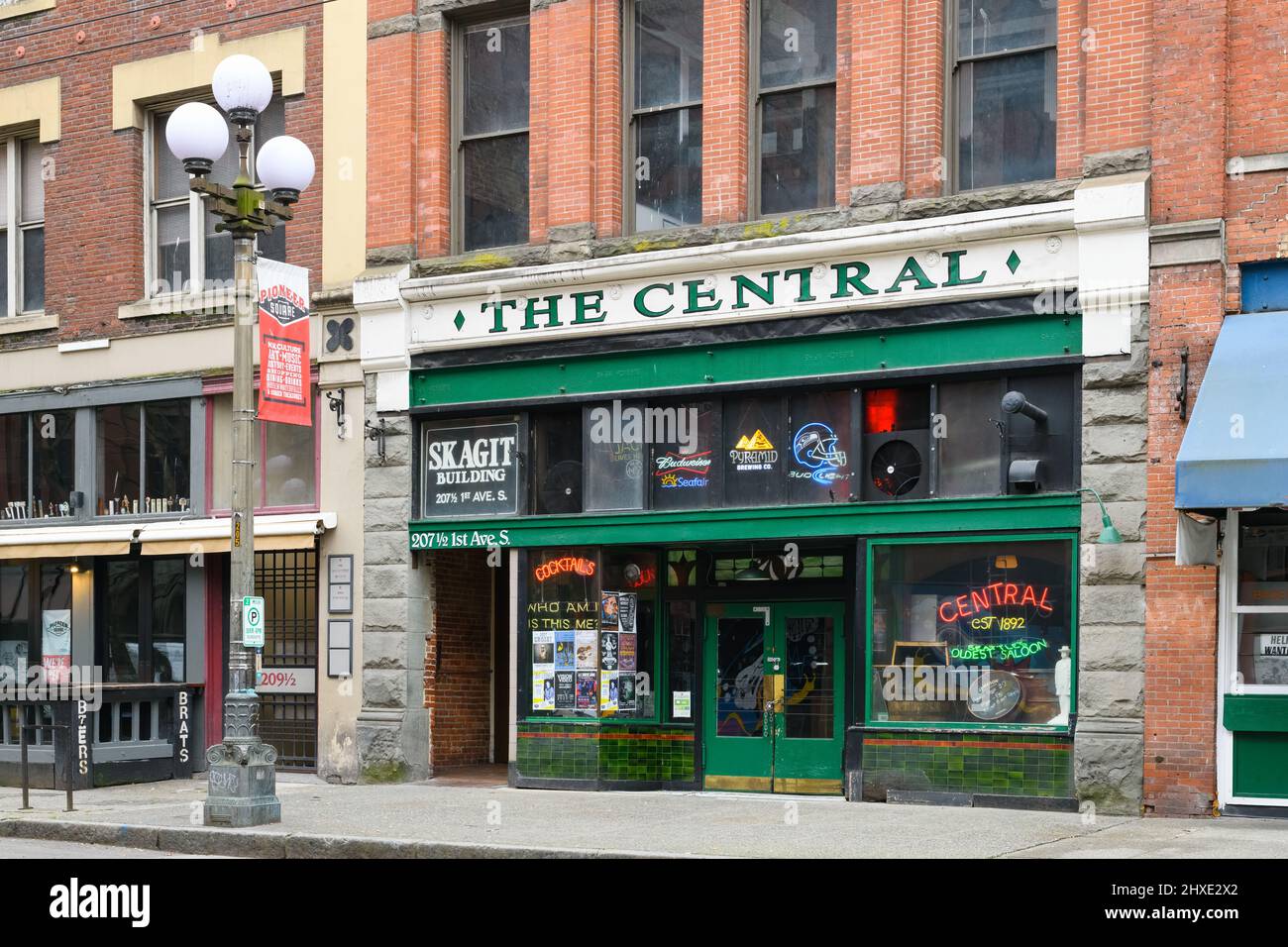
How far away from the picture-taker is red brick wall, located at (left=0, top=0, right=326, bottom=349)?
2097 cm

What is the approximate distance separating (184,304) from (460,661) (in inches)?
230

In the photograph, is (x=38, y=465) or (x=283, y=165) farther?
(x=38, y=465)

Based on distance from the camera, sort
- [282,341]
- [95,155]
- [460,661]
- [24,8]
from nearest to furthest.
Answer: [282,341], [460,661], [95,155], [24,8]

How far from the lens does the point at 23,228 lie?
2248 centimetres

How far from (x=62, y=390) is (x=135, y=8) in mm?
5145

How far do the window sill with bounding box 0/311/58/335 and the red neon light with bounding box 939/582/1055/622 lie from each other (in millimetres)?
12958

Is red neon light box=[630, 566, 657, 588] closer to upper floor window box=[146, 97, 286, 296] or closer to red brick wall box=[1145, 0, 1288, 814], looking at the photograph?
red brick wall box=[1145, 0, 1288, 814]

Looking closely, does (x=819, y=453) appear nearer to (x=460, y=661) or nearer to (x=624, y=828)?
(x=624, y=828)

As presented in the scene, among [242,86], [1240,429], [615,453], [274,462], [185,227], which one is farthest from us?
[185,227]

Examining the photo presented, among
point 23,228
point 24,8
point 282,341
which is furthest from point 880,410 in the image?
point 24,8

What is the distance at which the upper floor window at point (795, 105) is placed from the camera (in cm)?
1691

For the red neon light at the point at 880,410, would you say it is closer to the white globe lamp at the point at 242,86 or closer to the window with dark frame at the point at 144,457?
the white globe lamp at the point at 242,86

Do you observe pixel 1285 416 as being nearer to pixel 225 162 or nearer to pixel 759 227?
pixel 759 227

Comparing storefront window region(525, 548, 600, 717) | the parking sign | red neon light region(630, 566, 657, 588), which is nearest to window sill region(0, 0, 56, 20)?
storefront window region(525, 548, 600, 717)
